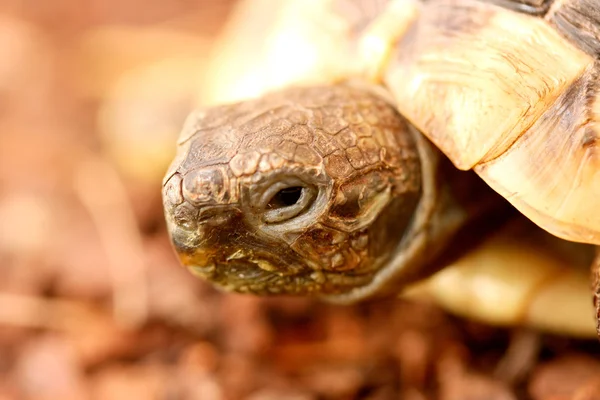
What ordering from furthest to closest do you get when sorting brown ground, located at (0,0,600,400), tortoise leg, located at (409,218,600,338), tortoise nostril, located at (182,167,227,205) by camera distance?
brown ground, located at (0,0,600,400), tortoise leg, located at (409,218,600,338), tortoise nostril, located at (182,167,227,205)

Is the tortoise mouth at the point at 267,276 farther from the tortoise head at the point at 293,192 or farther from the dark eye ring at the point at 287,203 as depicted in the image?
the dark eye ring at the point at 287,203

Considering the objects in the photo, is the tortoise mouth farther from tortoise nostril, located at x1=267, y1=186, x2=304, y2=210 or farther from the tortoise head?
tortoise nostril, located at x1=267, y1=186, x2=304, y2=210

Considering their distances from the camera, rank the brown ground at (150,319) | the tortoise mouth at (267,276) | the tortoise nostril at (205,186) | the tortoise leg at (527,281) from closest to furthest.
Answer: the tortoise nostril at (205,186) → the tortoise mouth at (267,276) → the tortoise leg at (527,281) → the brown ground at (150,319)

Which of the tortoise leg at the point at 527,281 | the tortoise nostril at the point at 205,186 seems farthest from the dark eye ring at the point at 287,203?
the tortoise leg at the point at 527,281

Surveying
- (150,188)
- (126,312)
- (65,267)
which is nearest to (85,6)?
(150,188)

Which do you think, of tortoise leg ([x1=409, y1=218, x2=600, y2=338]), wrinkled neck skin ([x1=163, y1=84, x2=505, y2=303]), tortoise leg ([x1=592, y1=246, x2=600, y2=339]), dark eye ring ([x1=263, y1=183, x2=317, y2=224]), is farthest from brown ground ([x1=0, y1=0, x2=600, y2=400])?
dark eye ring ([x1=263, y1=183, x2=317, y2=224])

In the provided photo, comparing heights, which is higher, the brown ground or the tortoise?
the tortoise

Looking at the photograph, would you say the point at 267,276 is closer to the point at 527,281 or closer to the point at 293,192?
the point at 293,192

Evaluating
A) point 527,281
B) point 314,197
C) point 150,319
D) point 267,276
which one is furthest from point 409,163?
point 150,319
